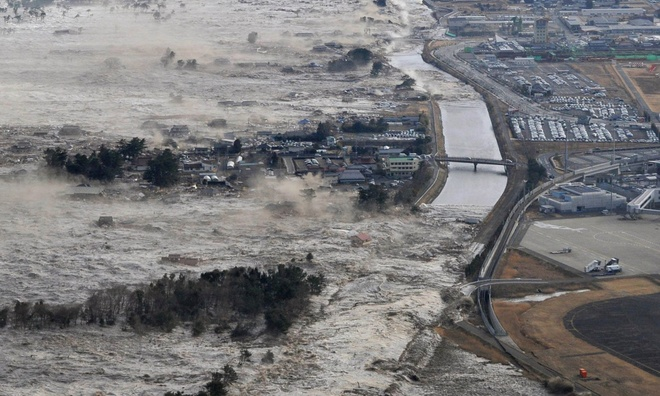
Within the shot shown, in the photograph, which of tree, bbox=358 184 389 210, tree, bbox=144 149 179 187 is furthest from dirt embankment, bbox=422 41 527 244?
tree, bbox=144 149 179 187

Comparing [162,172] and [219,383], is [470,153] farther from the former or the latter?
[219,383]

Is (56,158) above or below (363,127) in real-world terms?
above

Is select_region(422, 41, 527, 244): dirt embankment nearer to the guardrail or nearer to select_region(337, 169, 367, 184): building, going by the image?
the guardrail

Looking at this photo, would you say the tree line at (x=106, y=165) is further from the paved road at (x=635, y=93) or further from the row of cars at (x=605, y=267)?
the paved road at (x=635, y=93)

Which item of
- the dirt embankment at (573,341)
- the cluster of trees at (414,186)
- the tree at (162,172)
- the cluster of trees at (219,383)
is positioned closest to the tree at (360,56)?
the cluster of trees at (414,186)

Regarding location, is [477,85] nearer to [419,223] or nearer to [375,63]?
[375,63]

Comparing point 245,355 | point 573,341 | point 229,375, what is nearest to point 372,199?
point 573,341
